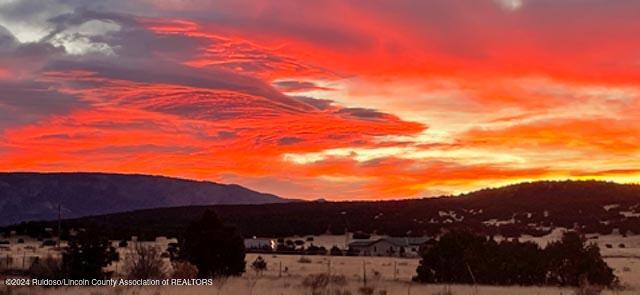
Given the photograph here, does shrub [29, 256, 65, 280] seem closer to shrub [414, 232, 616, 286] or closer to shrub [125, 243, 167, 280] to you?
shrub [125, 243, 167, 280]

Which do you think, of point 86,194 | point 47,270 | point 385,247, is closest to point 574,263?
point 47,270

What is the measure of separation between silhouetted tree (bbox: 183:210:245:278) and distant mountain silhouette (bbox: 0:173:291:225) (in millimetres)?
102119

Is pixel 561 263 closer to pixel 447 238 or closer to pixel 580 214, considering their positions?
pixel 447 238

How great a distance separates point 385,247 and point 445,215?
108 ft

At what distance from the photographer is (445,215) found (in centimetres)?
9200

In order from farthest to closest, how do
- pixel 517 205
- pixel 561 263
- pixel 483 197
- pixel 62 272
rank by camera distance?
pixel 483 197
pixel 517 205
pixel 561 263
pixel 62 272

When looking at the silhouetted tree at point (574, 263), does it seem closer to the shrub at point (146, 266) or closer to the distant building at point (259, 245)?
the shrub at point (146, 266)

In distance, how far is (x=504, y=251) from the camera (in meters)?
31.3

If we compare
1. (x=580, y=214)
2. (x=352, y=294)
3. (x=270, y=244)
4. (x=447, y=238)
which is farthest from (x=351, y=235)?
(x=352, y=294)

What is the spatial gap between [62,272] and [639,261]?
111 ft

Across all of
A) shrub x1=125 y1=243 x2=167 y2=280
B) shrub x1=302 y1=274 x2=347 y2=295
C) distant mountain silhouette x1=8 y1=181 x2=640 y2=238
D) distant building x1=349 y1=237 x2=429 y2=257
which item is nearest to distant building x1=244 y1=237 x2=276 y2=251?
distant mountain silhouette x1=8 y1=181 x2=640 y2=238

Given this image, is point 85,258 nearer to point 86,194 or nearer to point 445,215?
point 445,215

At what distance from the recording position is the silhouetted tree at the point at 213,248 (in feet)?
101

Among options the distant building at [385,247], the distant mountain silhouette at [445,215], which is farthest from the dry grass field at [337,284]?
the distant mountain silhouette at [445,215]
